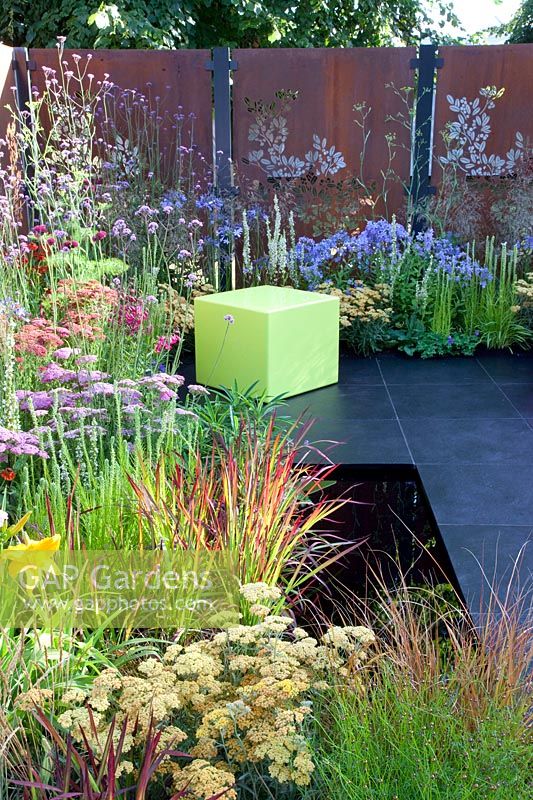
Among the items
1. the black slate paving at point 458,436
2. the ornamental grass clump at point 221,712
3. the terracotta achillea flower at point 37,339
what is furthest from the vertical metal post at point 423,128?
the ornamental grass clump at point 221,712

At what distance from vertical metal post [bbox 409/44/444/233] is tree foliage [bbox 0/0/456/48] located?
12.8 ft

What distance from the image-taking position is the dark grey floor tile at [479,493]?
3.62 m

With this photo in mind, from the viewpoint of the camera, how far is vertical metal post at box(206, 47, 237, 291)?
717cm

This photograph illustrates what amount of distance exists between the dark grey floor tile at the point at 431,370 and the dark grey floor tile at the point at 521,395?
0.66ft

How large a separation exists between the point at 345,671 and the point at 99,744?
56 cm

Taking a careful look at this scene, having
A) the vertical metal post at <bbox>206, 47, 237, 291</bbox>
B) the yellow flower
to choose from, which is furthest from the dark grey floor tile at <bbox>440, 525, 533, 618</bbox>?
the vertical metal post at <bbox>206, 47, 237, 291</bbox>

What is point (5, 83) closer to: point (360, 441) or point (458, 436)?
point (360, 441)

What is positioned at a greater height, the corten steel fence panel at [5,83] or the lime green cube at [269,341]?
the corten steel fence panel at [5,83]

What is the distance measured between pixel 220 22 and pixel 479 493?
9577 millimetres

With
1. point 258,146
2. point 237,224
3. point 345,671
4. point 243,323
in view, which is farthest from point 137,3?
point 345,671

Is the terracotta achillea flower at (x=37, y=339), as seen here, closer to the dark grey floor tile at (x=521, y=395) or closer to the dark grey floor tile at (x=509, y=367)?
the dark grey floor tile at (x=521, y=395)

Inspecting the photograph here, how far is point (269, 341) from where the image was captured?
5156 millimetres

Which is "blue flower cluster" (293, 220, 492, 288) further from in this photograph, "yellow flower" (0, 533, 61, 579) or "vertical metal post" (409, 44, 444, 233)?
"yellow flower" (0, 533, 61, 579)

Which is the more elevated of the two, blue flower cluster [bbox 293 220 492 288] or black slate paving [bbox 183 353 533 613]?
blue flower cluster [bbox 293 220 492 288]
